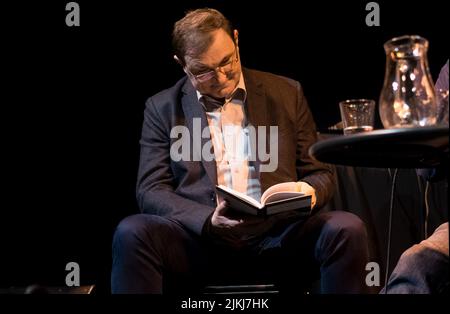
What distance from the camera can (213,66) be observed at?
84.6 inches

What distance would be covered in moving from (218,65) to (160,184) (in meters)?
0.43

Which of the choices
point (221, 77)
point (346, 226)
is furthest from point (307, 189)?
point (221, 77)

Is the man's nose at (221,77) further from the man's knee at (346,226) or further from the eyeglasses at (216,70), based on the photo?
the man's knee at (346,226)

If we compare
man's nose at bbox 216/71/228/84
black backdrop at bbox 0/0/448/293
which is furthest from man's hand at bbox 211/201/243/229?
black backdrop at bbox 0/0/448/293

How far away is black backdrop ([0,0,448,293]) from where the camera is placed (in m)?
2.68

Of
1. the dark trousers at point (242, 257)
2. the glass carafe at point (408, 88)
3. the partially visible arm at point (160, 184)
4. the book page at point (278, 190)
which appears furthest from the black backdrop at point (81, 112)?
the glass carafe at point (408, 88)

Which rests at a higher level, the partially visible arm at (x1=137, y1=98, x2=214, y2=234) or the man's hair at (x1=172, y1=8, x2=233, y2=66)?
the man's hair at (x1=172, y1=8, x2=233, y2=66)

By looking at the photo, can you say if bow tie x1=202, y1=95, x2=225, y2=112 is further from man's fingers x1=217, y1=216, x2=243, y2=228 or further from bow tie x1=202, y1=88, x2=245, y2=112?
Result: man's fingers x1=217, y1=216, x2=243, y2=228

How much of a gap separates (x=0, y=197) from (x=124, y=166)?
0.50 m

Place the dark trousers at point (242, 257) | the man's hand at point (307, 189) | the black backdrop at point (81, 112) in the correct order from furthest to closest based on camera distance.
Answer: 1. the black backdrop at point (81, 112)
2. the man's hand at point (307, 189)
3. the dark trousers at point (242, 257)

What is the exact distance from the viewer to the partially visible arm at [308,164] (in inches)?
82.3

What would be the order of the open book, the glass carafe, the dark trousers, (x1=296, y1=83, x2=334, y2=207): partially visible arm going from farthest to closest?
(x1=296, y1=83, x2=334, y2=207): partially visible arm < the dark trousers < the open book < the glass carafe

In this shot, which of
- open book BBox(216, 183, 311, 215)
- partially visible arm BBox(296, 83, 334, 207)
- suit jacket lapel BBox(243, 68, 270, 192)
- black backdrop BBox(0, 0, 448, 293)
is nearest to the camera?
open book BBox(216, 183, 311, 215)
